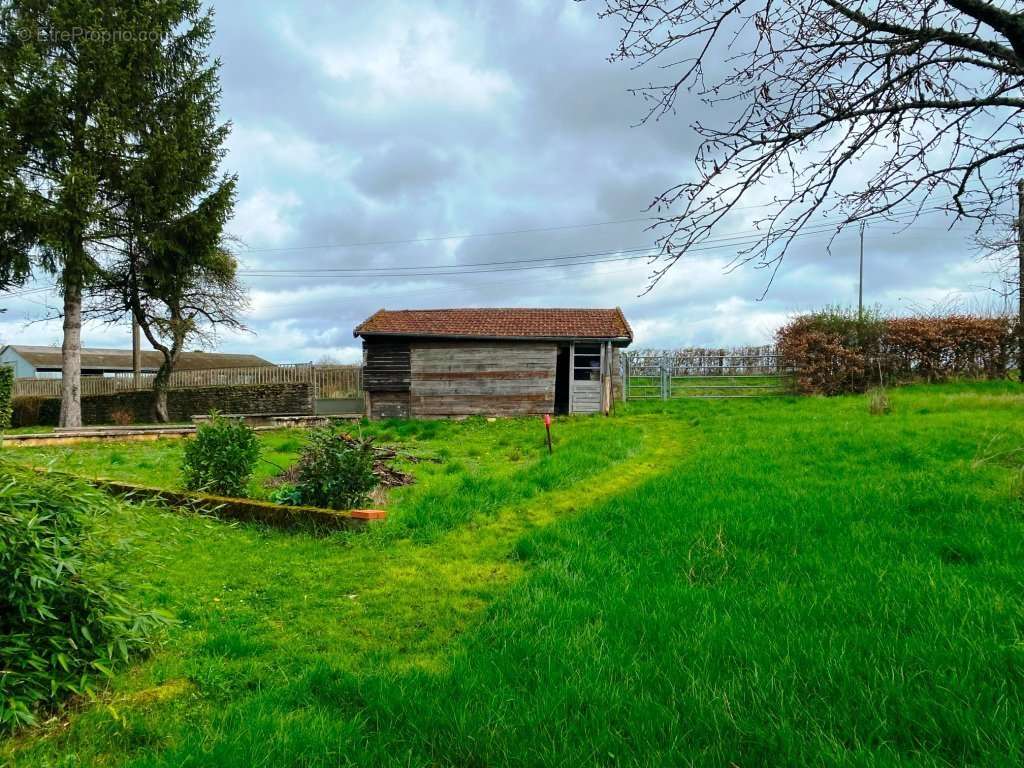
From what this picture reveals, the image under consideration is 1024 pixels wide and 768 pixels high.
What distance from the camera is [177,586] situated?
4.21m

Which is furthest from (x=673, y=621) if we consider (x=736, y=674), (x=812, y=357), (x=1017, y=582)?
(x=812, y=357)

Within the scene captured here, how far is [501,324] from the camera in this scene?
2003 centimetres

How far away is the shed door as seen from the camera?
63.7ft

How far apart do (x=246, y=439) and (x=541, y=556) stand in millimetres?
4457

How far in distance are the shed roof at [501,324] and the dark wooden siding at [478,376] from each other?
0.53 meters

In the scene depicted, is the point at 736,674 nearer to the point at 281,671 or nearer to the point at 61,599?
the point at 281,671

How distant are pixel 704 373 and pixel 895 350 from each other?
21.9 feet

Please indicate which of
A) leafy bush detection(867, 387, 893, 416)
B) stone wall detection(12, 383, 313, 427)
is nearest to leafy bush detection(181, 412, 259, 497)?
leafy bush detection(867, 387, 893, 416)

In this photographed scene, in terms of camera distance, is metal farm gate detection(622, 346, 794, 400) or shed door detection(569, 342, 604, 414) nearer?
shed door detection(569, 342, 604, 414)

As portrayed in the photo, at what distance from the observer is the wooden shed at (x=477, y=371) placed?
19.5 meters

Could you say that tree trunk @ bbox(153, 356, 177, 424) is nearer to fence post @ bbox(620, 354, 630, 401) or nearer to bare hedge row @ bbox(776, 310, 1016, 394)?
fence post @ bbox(620, 354, 630, 401)

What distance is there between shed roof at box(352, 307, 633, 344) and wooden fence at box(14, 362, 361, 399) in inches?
108

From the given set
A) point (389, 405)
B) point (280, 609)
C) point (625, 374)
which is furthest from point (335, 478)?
point (625, 374)

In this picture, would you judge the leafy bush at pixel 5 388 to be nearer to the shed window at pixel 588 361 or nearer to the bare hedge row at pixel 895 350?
the shed window at pixel 588 361
